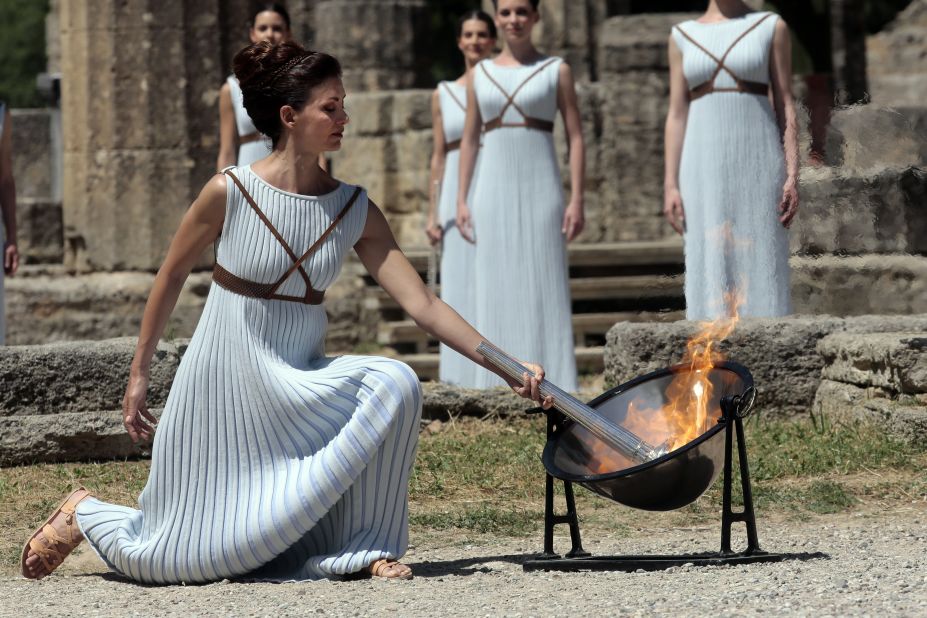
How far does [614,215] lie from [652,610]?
9.17m

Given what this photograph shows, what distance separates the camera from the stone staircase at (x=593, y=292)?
472 inches

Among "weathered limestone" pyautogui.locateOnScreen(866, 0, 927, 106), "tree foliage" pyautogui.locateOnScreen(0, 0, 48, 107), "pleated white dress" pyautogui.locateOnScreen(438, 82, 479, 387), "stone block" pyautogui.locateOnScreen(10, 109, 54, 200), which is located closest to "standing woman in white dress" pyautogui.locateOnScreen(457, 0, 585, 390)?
"pleated white dress" pyautogui.locateOnScreen(438, 82, 479, 387)

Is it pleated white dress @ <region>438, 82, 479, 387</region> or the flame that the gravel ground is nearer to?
the flame

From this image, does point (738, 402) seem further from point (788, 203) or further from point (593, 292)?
point (593, 292)

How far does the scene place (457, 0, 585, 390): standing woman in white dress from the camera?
8883 mm

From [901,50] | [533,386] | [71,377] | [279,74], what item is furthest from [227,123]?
[901,50]

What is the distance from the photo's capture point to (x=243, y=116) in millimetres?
9445

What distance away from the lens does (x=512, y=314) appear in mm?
9133

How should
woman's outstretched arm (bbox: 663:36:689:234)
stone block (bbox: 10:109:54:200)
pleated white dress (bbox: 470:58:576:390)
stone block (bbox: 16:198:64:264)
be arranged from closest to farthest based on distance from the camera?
woman's outstretched arm (bbox: 663:36:689:234) → pleated white dress (bbox: 470:58:576:390) → stone block (bbox: 16:198:64:264) → stone block (bbox: 10:109:54:200)

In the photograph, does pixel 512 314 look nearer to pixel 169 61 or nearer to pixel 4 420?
pixel 4 420

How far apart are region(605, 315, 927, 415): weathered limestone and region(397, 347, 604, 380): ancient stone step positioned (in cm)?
329

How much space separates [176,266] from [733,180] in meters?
3.72

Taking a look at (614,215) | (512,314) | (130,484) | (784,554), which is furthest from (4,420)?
(614,215)

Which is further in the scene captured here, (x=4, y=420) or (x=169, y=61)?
(x=169, y=61)
